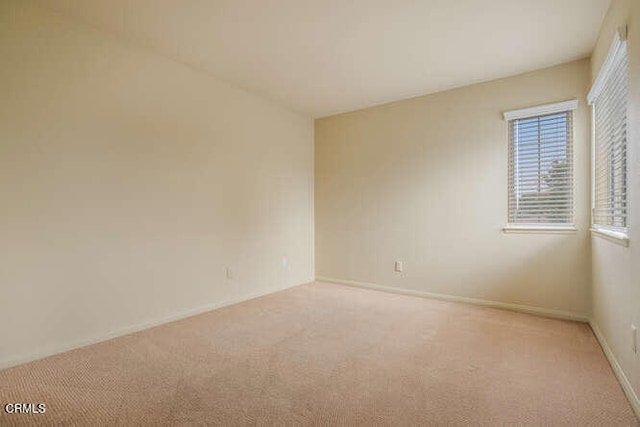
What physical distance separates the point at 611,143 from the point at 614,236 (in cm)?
78

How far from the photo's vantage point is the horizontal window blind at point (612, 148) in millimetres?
2104

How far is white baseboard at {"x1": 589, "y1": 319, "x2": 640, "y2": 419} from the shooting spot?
1690mm

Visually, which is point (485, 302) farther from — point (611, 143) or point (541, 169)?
point (611, 143)

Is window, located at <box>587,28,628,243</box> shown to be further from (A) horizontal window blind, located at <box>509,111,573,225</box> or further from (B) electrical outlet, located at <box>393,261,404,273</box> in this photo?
(B) electrical outlet, located at <box>393,261,404,273</box>

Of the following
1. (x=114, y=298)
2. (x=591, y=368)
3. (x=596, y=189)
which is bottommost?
(x=591, y=368)

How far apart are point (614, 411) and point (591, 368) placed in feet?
1.72

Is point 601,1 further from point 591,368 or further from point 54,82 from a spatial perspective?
point 54,82

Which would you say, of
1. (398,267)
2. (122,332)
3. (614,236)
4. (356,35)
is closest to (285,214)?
(398,267)

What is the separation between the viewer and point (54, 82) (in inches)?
93.4

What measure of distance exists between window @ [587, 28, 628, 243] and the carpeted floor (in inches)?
37.4

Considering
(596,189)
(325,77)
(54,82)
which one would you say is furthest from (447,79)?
(54,82)

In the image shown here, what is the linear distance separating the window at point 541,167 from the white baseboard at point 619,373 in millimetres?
986

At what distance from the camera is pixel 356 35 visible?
2.67m

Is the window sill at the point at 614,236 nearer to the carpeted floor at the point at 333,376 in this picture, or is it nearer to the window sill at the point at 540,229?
the window sill at the point at 540,229
